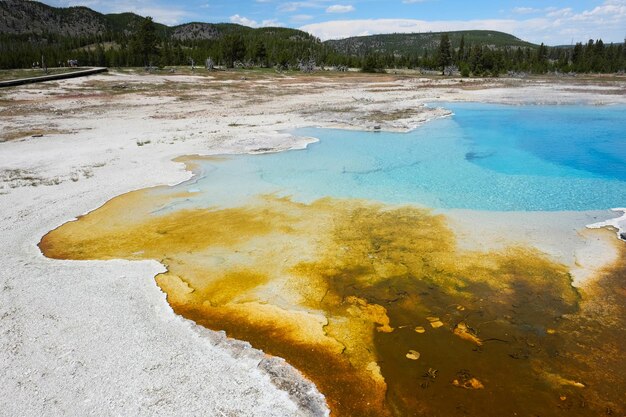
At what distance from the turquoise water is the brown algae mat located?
227 cm

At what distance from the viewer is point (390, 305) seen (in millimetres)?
7016

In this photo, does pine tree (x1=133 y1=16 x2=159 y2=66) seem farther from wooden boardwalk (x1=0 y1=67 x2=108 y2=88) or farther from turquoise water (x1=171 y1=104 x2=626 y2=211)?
turquoise water (x1=171 y1=104 x2=626 y2=211)

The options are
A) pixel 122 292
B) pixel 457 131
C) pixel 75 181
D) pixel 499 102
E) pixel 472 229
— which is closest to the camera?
pixel 122 292

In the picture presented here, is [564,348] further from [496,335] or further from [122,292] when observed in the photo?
[122,292]

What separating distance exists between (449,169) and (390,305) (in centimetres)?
1028

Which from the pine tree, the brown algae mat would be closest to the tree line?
the pine tree

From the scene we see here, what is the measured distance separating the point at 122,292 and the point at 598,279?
8.47 m

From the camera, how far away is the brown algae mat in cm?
528

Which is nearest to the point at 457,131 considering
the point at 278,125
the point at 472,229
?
the point at 278,125

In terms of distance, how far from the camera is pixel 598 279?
7.72 metres

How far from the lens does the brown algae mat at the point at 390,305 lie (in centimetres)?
528

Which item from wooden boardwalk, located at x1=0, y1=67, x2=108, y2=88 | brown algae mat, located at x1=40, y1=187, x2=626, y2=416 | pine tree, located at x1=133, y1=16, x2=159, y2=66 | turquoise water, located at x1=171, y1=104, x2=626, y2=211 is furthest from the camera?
pine tree, located at x1=133, y1=16, x2=159, y2=66

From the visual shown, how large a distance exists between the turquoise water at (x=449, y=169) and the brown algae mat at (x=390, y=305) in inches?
89.4

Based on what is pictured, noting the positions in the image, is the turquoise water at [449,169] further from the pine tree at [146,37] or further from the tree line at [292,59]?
the tree line at [292,59]
